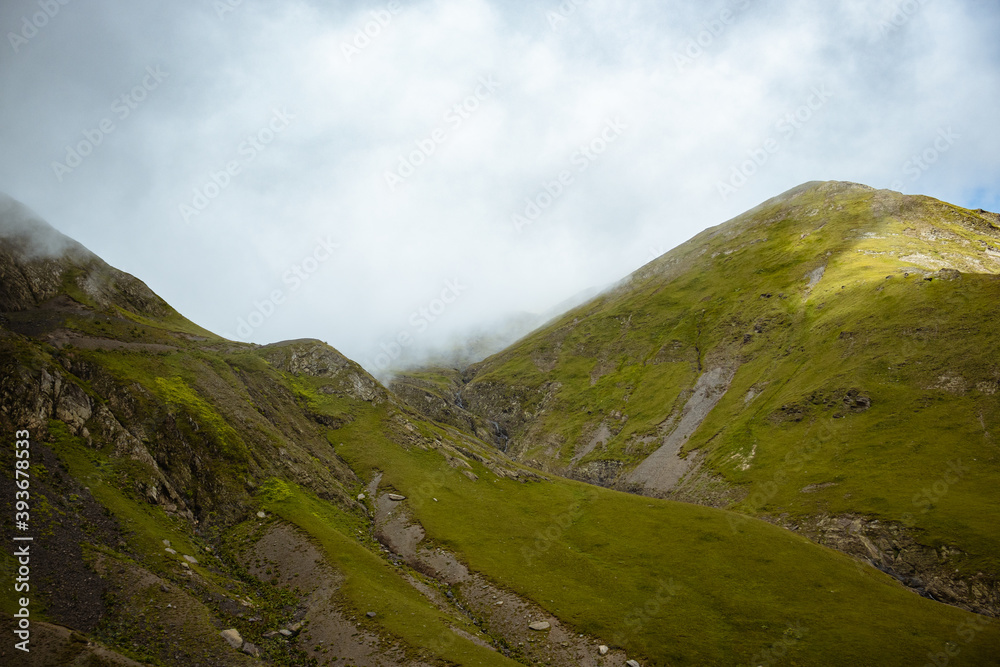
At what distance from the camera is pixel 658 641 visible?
46.3 m

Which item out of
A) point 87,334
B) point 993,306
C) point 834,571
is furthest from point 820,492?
point 87,334

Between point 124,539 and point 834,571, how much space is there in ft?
262

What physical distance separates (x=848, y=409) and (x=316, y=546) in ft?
391

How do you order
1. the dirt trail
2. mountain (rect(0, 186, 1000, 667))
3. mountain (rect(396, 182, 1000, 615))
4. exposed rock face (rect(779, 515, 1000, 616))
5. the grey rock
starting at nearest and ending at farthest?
the grey rock
mountain (rect(0, 186, 1000, 667))
the dirt trail
exposed rock face (rect(779, 515, 1000, 616))
mountain (rect(396, 182, 1000, 615))

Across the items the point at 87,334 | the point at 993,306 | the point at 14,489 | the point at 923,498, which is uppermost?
the point at 993,306

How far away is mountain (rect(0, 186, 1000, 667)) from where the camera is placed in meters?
35.7

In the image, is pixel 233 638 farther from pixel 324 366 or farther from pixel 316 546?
pixel 324 366

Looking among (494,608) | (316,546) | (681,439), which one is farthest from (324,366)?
(681,439)

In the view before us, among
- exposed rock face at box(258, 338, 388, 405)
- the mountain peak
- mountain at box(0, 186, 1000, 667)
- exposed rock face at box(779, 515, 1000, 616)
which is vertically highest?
the mountain peak

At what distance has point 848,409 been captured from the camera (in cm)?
11000

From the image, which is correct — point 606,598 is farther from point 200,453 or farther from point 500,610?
point 200,453

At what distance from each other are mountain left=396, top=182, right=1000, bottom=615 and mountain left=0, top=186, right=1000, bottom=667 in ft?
13.4

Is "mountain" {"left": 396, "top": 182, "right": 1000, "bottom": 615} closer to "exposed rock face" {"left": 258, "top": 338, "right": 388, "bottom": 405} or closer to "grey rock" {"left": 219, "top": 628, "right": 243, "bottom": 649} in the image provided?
"exposed rock face" {"left": 258, "top": 338, "right": 388, "bottom": 405}

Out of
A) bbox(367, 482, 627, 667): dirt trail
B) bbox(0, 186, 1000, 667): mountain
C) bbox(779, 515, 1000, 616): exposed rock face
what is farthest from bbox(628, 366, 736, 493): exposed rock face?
bbox(367, 482, 627, 667): dirt trail
